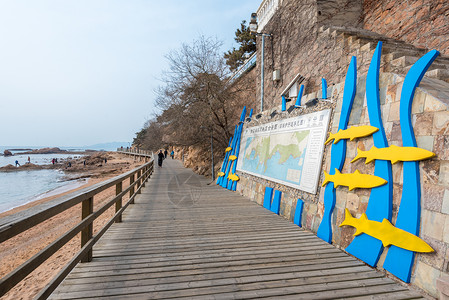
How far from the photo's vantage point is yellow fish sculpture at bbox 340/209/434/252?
229 centimetres

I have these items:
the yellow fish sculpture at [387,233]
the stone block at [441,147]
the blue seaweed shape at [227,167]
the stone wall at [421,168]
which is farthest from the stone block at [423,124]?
the blue seaweed shape at [227,167]

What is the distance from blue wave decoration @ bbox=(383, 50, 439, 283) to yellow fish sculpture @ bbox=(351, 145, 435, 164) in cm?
6

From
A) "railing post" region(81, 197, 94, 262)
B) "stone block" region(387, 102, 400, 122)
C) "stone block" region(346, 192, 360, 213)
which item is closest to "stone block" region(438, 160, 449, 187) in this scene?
"stone block" region(387, 102, 400, 122)

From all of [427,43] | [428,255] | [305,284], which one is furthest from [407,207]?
[427,43]

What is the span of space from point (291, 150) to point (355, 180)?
6.71 ft

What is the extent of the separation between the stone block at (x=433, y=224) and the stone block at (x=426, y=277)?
0.29m

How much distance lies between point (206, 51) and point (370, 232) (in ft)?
35.5

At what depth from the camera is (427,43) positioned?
5254 millimetres

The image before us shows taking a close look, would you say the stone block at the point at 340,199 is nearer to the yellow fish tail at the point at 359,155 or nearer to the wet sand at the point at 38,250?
the yellow fish tail at the point at 359,155

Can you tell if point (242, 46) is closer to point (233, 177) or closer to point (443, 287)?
point (233, 177)

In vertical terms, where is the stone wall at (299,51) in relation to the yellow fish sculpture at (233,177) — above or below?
above

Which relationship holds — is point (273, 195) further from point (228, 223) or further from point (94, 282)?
point (94, 282)

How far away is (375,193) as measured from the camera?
2844 millimetres

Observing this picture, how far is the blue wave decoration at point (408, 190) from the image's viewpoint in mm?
2357
